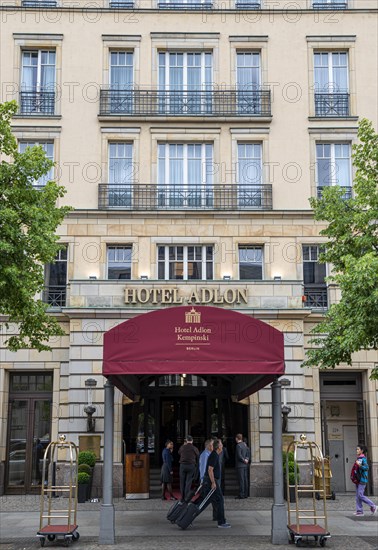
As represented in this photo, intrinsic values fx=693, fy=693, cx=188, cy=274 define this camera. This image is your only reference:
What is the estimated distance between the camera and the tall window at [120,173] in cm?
2438

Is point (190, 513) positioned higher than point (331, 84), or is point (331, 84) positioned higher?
point (331, 84)

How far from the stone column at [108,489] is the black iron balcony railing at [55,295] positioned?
9625 mm

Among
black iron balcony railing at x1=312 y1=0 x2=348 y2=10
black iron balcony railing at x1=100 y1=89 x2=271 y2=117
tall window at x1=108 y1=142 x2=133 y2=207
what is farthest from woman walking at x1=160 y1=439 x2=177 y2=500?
black iron balcony railing at x1=312 y1=0 x2=348 y2=10

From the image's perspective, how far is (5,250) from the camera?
14.8 m

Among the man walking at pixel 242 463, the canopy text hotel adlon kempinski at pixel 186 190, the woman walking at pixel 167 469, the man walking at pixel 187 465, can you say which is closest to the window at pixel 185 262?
the canopy text hotel adlon kempinski at pixel 186 190

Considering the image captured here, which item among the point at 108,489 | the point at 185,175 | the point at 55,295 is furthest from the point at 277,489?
the point at 185,175

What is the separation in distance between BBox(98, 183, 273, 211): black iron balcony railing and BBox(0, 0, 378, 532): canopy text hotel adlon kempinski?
0.17 feet

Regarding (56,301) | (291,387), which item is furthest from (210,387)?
(56,301)

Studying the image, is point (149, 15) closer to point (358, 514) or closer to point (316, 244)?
point (316, 244)

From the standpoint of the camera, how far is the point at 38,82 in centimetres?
2523

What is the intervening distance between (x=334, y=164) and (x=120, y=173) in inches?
304

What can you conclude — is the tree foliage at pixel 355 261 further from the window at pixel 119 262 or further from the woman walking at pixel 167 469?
the window at pixel 119 262

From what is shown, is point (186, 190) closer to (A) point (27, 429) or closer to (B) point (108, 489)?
(A) point (27, 429)

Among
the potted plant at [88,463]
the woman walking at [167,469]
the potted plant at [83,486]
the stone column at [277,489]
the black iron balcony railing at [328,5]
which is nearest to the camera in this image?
the stone column at [277,489]
